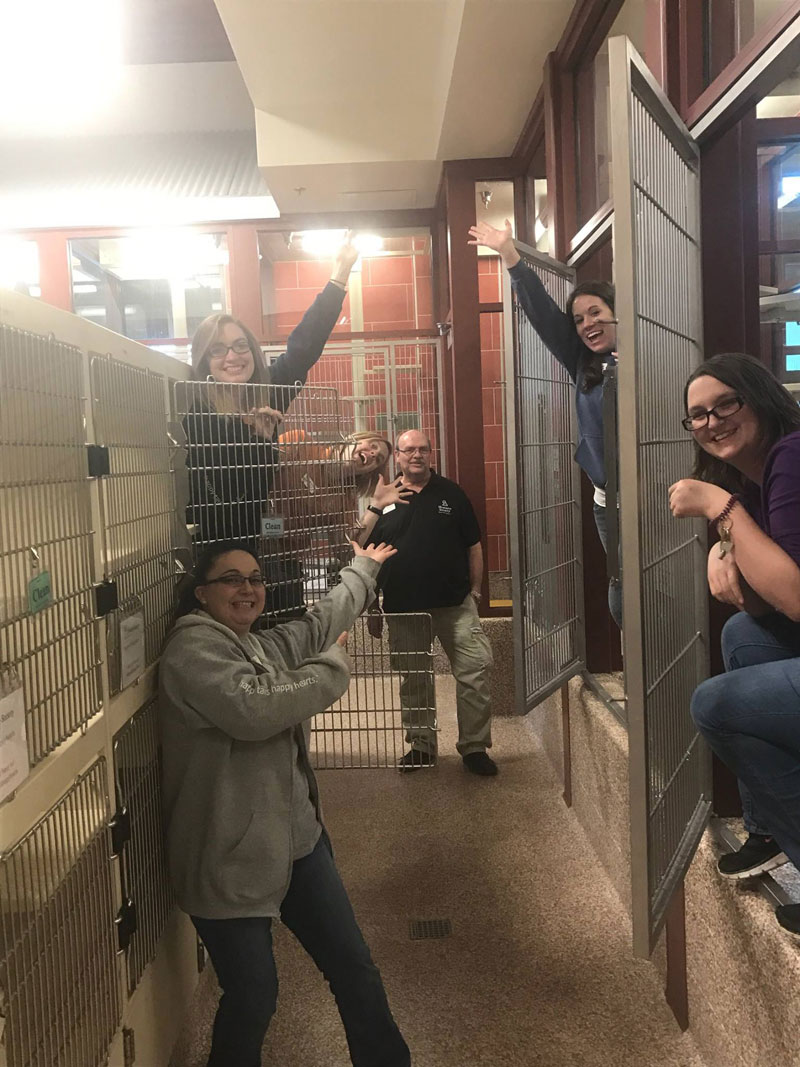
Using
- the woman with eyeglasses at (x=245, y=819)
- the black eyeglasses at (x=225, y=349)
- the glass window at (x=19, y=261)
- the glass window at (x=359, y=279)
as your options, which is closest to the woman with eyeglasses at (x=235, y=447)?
the black eyeglasses at (x=225, y=349)

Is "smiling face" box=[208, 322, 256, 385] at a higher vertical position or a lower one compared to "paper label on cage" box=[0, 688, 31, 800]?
higher

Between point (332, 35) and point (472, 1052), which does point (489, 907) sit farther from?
point (332, 35)

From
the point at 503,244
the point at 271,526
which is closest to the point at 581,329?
the point at 503,244

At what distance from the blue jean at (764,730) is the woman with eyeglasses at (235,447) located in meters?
1.14

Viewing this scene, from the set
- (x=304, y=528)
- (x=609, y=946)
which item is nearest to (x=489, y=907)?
(x=609, y=946)

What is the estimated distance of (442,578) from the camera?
3.68 m

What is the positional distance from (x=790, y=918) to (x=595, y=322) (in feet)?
5.62

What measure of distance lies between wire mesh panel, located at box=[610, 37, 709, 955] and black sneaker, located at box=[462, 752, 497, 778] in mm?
1636

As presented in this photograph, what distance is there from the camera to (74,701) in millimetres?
1354

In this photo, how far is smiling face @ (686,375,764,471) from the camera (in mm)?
1474

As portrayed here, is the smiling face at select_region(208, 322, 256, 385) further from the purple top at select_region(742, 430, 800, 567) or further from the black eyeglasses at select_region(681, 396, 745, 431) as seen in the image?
the purple top at select_region(742, 430, 800, 567)

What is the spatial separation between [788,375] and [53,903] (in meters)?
2.64

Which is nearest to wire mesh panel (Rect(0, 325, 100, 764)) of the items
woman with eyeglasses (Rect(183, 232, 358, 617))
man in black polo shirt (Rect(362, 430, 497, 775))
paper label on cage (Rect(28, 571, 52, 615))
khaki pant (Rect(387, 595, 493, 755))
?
paper label on cage (Rect(28, 571, 52, 615))

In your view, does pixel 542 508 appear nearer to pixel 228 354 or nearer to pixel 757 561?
pixel 228 354
